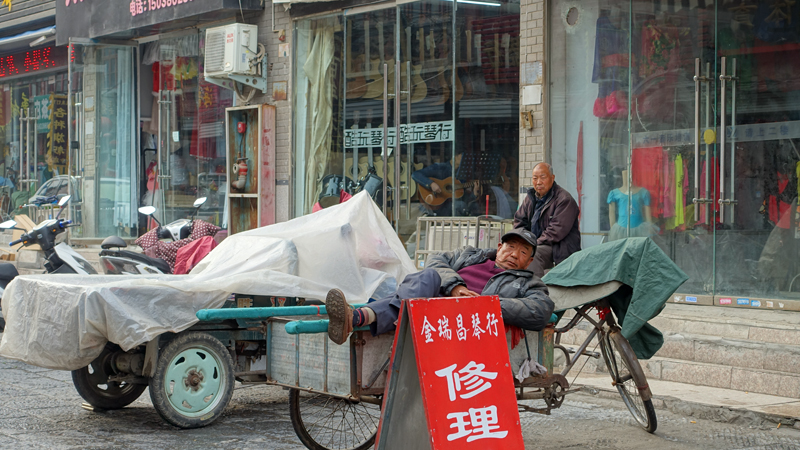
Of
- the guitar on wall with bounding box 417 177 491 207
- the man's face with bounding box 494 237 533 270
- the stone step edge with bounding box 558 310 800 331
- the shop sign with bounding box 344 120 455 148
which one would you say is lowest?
the stone step edge with bounding box 558 310 800 331

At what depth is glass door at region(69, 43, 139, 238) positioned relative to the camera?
16.8 meters

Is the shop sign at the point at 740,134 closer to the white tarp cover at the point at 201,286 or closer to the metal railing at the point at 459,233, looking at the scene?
the metal railing at the point at 459,233

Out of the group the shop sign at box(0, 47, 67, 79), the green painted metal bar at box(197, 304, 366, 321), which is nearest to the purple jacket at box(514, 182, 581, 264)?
the green painted metal bar at box(197, 304, 366, 321)

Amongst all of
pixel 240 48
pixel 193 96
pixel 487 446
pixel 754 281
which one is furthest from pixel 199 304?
pixel 193 96

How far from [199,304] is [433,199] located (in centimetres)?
624

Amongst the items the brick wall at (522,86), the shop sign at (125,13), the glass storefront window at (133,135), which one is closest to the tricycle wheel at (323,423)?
the brick wall at (522,86)

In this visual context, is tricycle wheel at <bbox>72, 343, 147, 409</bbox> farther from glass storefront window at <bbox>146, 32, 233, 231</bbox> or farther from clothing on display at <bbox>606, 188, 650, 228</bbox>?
glass storefront window at <bbox>146, 32, 233, 231</bbox>

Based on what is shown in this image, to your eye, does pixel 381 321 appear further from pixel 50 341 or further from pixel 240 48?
pixel 240 48

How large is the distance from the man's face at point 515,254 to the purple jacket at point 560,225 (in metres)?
2.96

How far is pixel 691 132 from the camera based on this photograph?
983 cm

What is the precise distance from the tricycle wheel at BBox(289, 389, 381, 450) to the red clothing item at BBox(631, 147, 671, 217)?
574 cm

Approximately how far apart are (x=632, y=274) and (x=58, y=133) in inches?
697

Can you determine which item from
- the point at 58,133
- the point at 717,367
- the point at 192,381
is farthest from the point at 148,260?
the point at 58,133

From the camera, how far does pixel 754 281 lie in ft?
30.8
